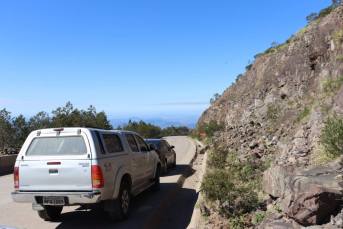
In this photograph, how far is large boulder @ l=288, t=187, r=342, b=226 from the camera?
4.13 m

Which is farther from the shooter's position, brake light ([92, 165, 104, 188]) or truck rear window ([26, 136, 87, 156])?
truck rear window ([26, 136, 87, 156])

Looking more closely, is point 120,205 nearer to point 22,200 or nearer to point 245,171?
point 22,200

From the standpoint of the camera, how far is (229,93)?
49719 millimetres

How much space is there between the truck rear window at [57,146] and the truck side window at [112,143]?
0.65 meters

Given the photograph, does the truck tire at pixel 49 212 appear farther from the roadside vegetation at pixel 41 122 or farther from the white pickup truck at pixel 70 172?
the roadside vegetation at pixel 41 122

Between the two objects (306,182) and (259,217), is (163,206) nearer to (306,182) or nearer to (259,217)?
(259,217)

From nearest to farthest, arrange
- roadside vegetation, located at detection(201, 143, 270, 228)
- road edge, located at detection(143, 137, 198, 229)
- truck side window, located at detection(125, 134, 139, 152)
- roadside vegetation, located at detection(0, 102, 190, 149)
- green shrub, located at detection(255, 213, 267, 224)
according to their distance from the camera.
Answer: green shrub, located at detection(255, 213, 267, 224) → roadside vegetation, located at detection(201, 143, 270, 228) → road edge, located at detection(143, 137, 198, 229) → truck side window, located at detection(125, 134, 139, 152) → roadside vegetation, located at detection(0, 102, 190, 149)

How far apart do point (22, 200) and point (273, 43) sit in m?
41.5

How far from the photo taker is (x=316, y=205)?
4105 millimetres

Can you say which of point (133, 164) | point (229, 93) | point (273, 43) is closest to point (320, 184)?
point (133, 164)

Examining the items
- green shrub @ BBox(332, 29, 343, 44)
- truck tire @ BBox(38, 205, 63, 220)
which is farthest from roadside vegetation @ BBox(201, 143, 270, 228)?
green shrub @ BBox(332, 29, 343, 44)

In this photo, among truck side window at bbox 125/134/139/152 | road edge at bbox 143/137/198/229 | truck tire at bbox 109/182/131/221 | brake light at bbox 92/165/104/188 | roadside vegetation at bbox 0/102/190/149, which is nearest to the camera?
brake light at bbox 92/165/104/188

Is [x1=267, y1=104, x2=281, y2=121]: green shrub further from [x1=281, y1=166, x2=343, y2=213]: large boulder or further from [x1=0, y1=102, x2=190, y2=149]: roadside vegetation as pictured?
[x1=0, y1=102, x2=190, y2=149]: roadside vegetation

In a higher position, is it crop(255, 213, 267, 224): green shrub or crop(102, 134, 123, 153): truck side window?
crop(102, 134, 123, 153): truck side window
